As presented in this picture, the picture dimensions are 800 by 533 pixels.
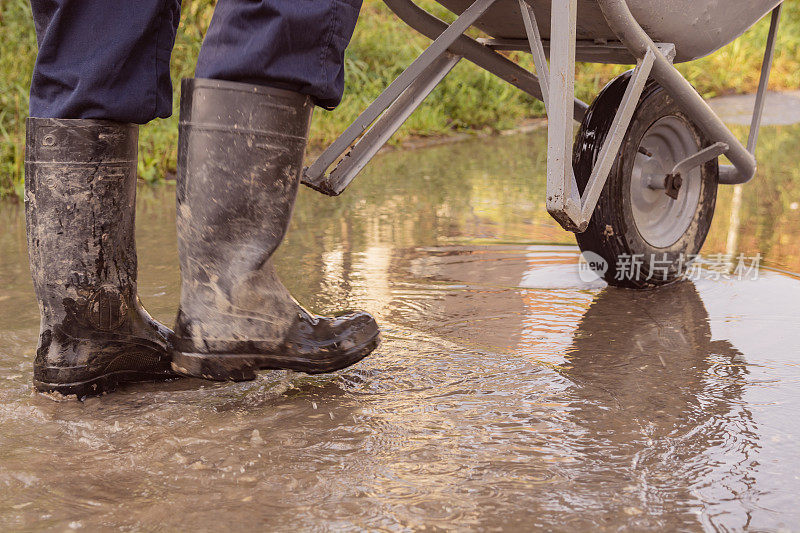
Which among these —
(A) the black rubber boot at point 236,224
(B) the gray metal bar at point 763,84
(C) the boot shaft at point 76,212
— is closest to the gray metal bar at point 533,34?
(A) the black rubber boot at point 236,224

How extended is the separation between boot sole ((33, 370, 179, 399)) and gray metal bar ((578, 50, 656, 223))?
0.88m

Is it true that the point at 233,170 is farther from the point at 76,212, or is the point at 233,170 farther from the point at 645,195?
the point at 645,195

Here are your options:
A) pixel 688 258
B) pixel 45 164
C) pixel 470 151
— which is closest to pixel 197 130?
pixel 45 164

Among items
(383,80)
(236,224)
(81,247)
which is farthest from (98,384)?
(383,80)

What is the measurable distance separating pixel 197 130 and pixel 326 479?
590 millimetres

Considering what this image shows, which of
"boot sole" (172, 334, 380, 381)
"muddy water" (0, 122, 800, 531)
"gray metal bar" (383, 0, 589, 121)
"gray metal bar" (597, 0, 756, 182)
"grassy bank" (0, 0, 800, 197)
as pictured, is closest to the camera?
"muddy water" (0, 122, 800, 531)

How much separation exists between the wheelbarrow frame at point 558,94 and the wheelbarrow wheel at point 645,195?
0.07m

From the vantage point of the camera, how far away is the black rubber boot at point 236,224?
57.9 inches

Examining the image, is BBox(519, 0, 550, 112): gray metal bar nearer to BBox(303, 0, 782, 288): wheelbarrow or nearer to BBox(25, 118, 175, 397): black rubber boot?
BBox(303, 0, 782, 288): wheelbarrow

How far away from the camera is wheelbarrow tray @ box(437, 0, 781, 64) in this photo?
2045 mm

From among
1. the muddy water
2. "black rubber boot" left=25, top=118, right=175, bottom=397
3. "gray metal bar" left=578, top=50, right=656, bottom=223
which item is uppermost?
"gray metal bar" left=578, top=50, right=656, bottom=223

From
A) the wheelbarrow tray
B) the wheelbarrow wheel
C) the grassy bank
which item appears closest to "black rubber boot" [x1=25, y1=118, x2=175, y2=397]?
the wheelbarrow tray

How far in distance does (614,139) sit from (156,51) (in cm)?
93

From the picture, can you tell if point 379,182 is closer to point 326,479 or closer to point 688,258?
point 688,258
